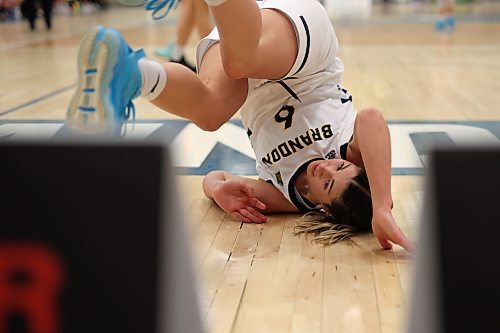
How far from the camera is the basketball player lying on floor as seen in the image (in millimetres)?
1456

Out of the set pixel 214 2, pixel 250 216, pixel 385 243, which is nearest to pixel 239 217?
pixel 250 216

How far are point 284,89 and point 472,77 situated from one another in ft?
9.09

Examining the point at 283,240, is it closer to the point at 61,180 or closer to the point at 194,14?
the point at 61,180

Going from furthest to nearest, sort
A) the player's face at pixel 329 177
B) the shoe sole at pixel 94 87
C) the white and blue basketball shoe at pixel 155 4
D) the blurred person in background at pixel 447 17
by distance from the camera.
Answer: the blurred person in background at pixel 447 17 → the player's face at pixel 329 177 → the white and blue basketball shoe at pixel 155 4 → the shoe sole at pixel 94 87

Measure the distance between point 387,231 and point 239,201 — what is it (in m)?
0.51

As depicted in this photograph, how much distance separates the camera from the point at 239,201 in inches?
82.6

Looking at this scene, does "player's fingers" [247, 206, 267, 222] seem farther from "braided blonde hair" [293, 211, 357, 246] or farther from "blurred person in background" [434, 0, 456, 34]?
"blurred person in background" [434, 0, 456, 34]

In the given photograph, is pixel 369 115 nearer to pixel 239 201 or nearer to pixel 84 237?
pixel 239 201

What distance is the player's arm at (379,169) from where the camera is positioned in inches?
69.5

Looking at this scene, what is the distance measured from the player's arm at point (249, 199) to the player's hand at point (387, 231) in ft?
1.30

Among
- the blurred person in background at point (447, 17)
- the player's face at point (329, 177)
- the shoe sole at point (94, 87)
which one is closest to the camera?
the shoe sole at point (94, 87)

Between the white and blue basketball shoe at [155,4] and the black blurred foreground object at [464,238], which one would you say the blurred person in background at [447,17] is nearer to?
the white and blue basketball shoe at [155,4]

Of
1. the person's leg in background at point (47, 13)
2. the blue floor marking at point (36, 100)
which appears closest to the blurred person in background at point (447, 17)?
the blue floor marking at point (36, 100)

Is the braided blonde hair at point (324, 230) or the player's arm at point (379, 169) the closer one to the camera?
the player's arm at point (379, 169)
